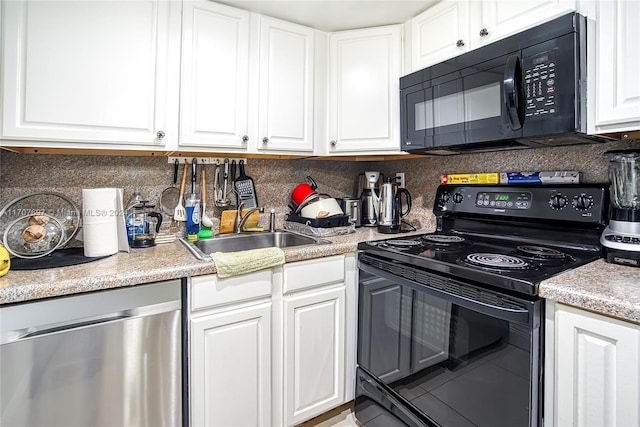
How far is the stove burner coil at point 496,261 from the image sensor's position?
1.09m

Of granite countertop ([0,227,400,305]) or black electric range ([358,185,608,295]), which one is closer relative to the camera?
granite countertop ([0,227,400,305])

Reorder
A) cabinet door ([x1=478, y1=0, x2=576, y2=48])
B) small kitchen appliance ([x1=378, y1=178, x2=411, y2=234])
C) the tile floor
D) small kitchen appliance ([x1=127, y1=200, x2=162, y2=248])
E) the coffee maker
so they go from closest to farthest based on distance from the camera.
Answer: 1. the coffee maker
2. cabinet door ([x1=478, y1=0, x2=576, y2=48])
3. small kitchen appliance ([x1=127, y1=200, x2=162, y2=248])
4. the tile floor
5. small kitchen appliance ([x1=378, y1=178, x2=411, y2=234])

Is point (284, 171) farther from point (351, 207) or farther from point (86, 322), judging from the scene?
point (86, 322)

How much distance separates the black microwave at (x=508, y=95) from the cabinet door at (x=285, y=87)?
0.56 metres

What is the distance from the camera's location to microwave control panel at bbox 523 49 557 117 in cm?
114

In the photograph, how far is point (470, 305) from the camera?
1.08 metres

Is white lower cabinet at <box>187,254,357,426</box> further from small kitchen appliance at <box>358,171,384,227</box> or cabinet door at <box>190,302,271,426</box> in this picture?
small kitchen appliance at <box>358,171,384,227</box>

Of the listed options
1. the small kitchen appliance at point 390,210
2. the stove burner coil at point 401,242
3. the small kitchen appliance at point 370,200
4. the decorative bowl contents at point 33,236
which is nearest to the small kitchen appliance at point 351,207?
the small kitchen appliance at point 370,200

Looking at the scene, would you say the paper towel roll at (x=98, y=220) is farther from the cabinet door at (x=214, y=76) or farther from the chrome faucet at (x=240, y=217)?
the chrome faucet at (x=240, y=217)

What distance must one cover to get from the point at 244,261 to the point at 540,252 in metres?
1.17

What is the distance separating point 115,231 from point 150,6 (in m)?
0.96

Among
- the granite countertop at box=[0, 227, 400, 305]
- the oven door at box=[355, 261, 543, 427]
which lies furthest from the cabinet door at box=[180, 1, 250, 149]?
the oven door at box=[355, 261, 543, 427]

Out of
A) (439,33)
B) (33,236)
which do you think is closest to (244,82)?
(439,33)

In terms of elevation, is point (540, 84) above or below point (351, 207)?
above
